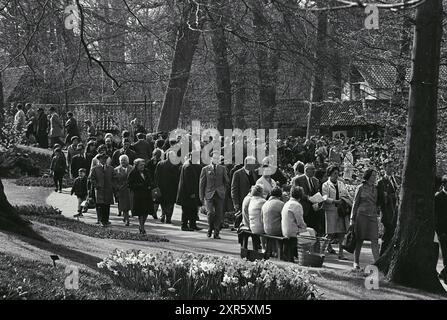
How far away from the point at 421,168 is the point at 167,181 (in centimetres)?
834

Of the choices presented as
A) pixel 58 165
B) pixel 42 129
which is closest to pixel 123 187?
pixel 58 165

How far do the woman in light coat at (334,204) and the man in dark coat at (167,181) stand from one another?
443cm

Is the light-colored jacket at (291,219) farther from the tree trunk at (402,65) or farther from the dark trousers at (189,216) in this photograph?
the tree trunk at (402,65)

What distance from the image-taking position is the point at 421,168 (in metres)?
12.7

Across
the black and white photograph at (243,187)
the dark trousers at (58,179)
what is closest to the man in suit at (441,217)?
the black and white photograph at (243,187)

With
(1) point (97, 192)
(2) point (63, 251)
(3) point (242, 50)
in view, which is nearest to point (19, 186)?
(1) point (97, 192)

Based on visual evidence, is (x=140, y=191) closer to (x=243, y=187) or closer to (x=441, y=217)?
(x=243, y=187)

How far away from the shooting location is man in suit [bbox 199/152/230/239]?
59.3 feet

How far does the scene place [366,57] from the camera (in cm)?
1725

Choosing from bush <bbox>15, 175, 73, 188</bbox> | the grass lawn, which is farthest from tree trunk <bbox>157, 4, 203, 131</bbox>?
the grass lawn

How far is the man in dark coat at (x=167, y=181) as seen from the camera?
19.9 meters

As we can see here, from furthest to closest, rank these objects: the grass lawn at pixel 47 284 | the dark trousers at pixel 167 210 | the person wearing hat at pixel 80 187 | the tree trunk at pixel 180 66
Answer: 1. the person wearing hat at pixel 80 187
2. the dark trousers at pixel 167 210
3. the tree trunk at pixel 180 66
4. the grass lawn at pixel 47 284

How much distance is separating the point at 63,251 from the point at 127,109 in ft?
72.9

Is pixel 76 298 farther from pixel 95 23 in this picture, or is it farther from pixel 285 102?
pixel 285 102
